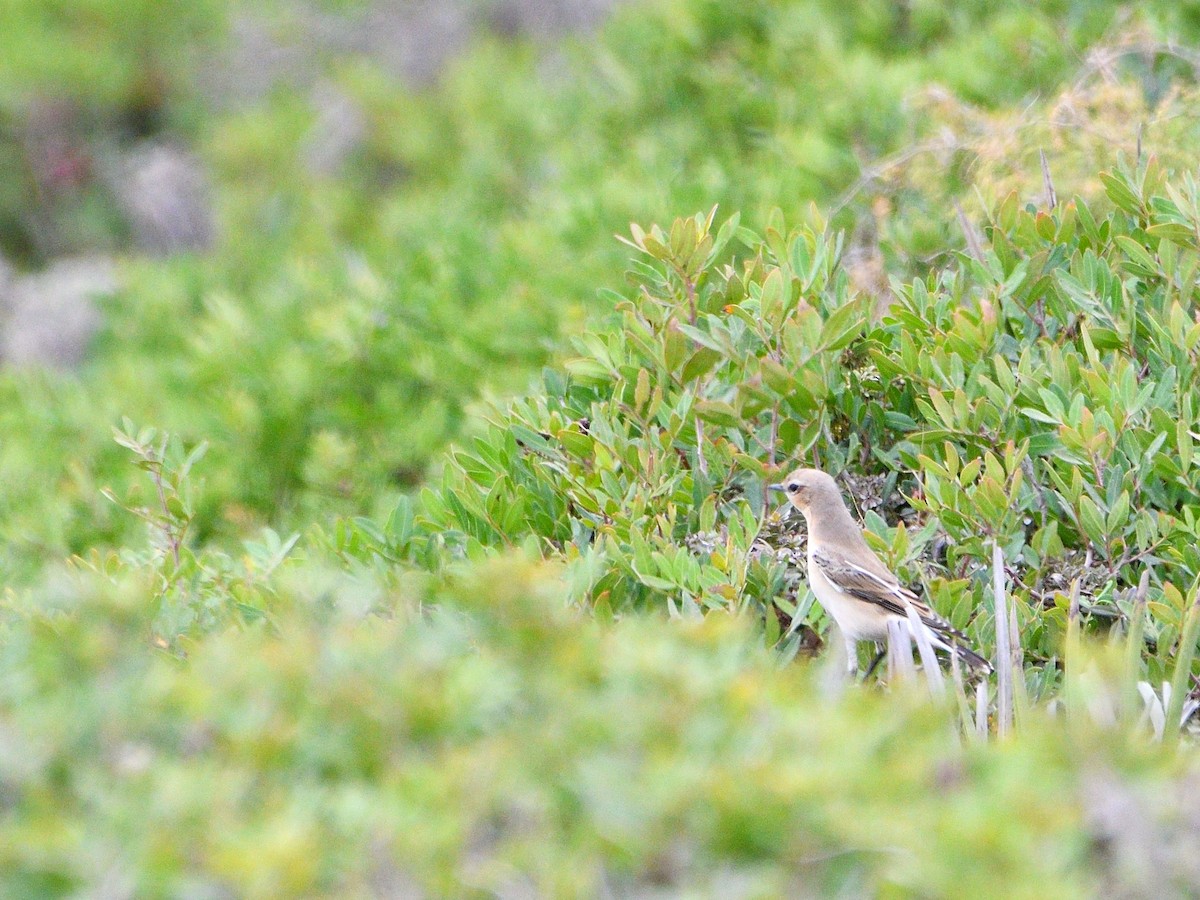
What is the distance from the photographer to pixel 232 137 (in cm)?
1287

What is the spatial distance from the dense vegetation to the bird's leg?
17cm

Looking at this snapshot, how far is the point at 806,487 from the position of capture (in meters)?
4.30

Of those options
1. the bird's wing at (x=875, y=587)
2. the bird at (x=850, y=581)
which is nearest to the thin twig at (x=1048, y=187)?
the bird at (x=850, y=581)

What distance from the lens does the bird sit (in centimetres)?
401

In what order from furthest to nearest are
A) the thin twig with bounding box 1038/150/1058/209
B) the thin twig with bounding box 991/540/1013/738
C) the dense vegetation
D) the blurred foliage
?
the blurred foliage → the thin twig with bounding box 1038/150/1058/209 → the thin twig with bounding box 991/540/1013/738 → the dense vegetation

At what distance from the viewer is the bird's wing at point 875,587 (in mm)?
4033

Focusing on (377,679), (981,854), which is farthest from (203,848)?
(981,854)

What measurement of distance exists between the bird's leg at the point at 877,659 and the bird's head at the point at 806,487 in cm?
48

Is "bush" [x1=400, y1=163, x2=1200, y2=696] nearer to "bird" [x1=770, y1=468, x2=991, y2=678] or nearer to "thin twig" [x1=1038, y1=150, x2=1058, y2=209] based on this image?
"bird" [x1=770, y1=468, x2=991, y2=678]

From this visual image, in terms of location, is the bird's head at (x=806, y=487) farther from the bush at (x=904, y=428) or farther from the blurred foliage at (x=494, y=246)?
the blurred foliage at (x=494, y=246)

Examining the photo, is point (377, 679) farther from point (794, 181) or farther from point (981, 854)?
point (794, 181)

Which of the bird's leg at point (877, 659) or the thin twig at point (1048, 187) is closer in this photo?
the bird's leg at point (877, 659)

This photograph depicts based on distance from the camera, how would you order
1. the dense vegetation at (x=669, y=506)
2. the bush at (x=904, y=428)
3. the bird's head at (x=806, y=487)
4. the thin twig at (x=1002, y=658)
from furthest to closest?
1. the bird's head at (x=806, y=487)
2. the bush at (x=904, y=428)
3. the thin twig at (x=1002, y=658)
4. the dense vegetation at (x=669, y=506)

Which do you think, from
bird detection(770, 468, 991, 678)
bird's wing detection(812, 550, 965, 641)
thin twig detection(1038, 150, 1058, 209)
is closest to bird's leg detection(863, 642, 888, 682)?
bird detection(770, 468, 991, 678)
